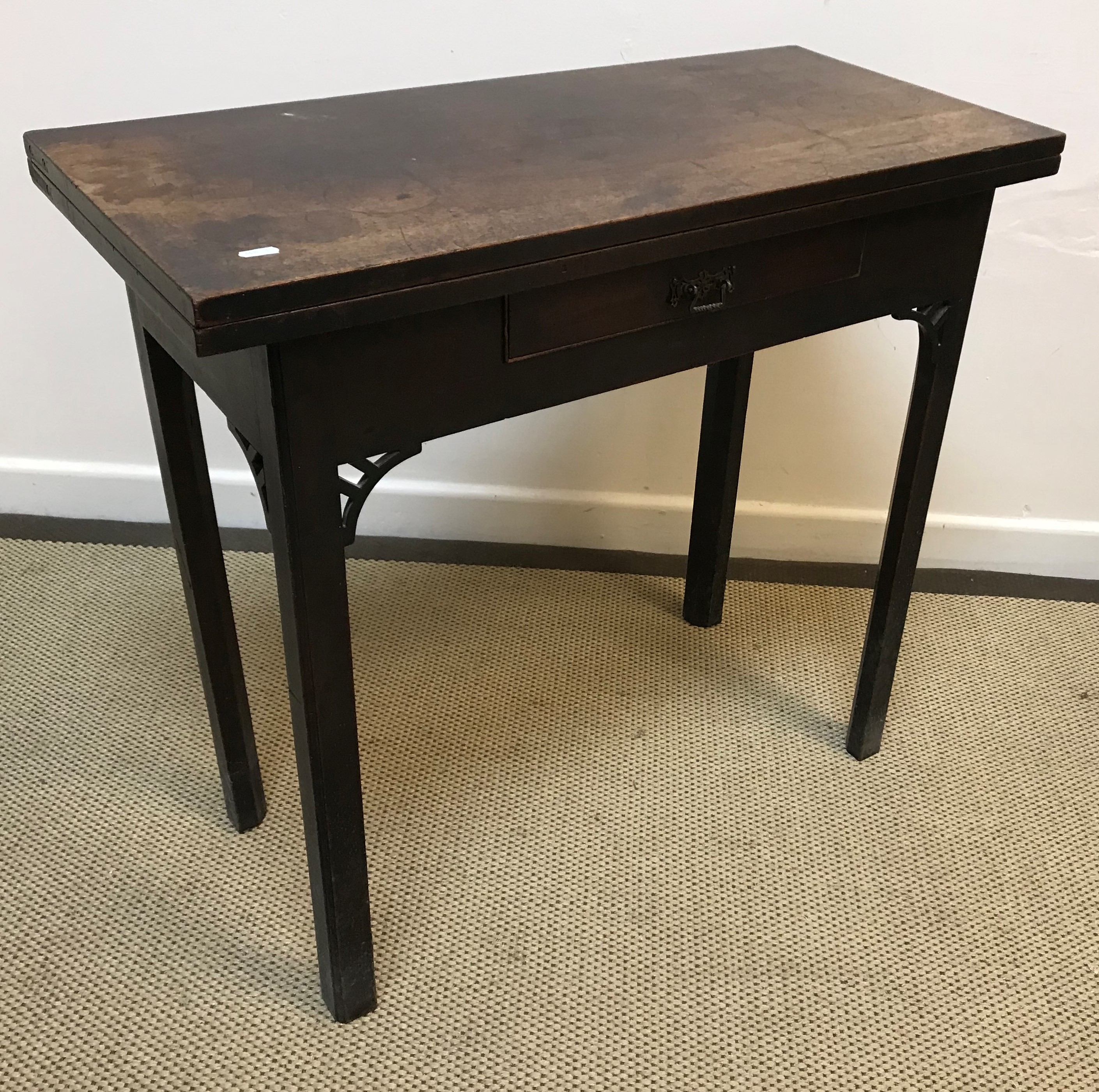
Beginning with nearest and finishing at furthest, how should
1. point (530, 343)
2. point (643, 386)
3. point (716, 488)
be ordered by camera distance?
point (530, 343)
point (716, 488)
point (643, 386)

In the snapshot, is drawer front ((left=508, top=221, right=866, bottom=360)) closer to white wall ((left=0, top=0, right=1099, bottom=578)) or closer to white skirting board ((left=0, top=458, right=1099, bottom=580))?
white wall ((left=0, top=0, right=1099, bottom=578))

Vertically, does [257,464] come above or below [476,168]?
below

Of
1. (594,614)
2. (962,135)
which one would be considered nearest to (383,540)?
(594,614)

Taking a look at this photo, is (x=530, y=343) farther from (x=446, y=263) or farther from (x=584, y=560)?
(x=584, y=560)

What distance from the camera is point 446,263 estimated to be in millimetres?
888

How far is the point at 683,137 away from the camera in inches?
45.6

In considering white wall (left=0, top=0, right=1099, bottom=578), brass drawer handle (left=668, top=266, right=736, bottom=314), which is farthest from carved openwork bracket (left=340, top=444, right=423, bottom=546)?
white wall (left=0, top=0, right=1099, bottom=578)

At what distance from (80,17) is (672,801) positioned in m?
1.34

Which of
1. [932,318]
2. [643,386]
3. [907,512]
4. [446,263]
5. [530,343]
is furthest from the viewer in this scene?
[643,386]

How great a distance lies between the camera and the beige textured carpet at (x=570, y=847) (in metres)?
1.22

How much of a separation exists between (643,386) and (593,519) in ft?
0.87

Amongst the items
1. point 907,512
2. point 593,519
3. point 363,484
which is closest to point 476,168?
point 363,484

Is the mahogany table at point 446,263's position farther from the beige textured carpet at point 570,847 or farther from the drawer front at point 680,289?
the beige textured carpet at point 570,847

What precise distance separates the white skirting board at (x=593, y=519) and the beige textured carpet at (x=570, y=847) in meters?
0.10
